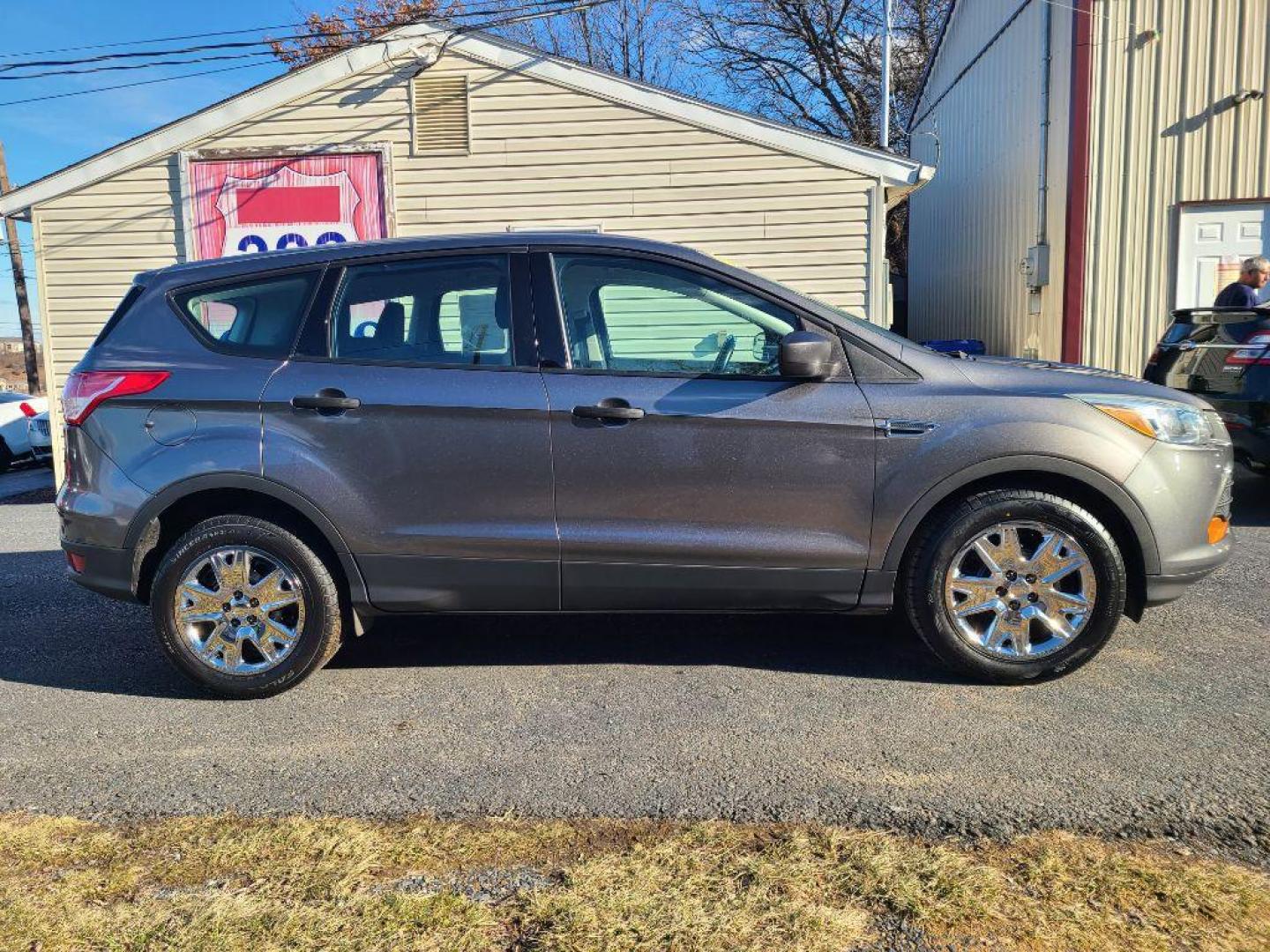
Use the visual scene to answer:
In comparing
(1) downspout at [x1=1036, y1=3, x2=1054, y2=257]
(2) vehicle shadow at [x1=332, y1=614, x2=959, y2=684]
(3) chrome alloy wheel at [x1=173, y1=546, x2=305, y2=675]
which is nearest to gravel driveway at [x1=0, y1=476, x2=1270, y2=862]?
(2) vehicle shadow at [x1=332, y1=614, x2=959, y2=684]

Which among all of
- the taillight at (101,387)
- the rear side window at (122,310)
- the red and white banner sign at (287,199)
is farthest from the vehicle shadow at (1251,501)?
the red and white banner sign at (287,199)

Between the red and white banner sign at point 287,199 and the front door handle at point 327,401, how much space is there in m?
6.96

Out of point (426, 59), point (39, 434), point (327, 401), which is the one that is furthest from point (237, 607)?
point (39, 434)

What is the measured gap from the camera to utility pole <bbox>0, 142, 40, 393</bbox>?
70.2ft

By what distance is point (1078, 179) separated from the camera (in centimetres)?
1096

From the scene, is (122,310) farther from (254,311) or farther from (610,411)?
(610,411)

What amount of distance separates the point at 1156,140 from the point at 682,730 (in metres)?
9.93

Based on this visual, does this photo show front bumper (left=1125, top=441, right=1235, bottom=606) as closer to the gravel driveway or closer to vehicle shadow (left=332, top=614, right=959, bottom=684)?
the gravel driveway

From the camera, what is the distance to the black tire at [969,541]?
3746mm

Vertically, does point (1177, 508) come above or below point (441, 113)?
below

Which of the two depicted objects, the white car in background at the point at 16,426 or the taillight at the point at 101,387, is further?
the white car in background at the point at 16,426

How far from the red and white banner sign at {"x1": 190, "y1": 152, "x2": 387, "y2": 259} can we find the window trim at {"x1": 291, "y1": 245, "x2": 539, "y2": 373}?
6681 mm

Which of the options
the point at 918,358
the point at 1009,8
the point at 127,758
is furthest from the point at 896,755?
the point at 1009,8

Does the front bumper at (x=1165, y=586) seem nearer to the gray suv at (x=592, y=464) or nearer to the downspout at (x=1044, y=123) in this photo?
the gray suv at (x=592, y=464)
